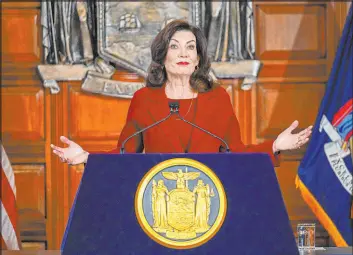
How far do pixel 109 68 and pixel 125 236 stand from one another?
Result: 3362 mm

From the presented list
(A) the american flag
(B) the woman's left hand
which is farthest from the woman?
(A) the american flag

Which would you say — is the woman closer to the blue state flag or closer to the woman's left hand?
the woman's left hand

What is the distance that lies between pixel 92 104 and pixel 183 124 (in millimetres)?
2515

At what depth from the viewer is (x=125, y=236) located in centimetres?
223

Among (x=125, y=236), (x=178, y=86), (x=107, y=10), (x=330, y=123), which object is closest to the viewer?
(x=125, y=236)

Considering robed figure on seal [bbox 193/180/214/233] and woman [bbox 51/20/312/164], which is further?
woman [bbox 51/20/312/164]

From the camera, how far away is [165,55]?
321 cm

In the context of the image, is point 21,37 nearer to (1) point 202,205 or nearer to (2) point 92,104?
(2) point 92,104

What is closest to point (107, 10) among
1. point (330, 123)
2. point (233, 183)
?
point (330, 123)

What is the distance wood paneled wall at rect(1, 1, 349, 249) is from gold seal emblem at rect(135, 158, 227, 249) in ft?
10.7

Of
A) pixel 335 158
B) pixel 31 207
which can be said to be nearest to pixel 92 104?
pixel 31 207

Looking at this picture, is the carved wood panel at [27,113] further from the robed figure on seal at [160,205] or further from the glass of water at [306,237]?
the robed figure on seal at [160,205]

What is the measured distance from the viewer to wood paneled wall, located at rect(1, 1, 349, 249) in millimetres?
5508

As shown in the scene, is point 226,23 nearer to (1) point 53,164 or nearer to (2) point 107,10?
(2) point 107,10
